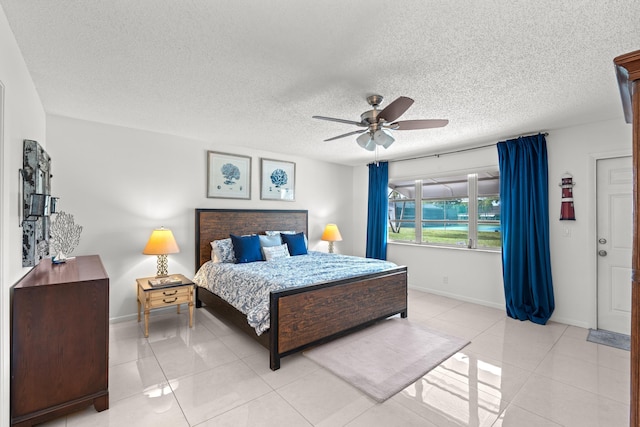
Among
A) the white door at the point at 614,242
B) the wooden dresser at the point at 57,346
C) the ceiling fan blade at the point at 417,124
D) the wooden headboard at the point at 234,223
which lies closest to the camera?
the wooden dresser at the point at 57,346

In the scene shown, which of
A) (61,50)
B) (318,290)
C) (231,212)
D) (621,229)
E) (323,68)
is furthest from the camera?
(231,212)

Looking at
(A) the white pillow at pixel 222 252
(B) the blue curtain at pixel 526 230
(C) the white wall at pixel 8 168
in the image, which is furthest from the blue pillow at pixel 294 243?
(C) the white wall at pixel 8 168

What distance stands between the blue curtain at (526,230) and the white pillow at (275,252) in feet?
10.1

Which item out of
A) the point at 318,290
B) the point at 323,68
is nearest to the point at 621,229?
the point at 318,290

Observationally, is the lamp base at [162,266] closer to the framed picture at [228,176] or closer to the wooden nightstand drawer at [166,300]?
the wooden nightstand drawer at [166,300]

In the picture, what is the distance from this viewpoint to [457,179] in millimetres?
4961

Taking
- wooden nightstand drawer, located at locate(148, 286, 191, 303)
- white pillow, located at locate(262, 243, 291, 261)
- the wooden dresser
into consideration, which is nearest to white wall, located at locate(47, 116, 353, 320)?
wooden nightstand drawer, located at locate(148, 286, 191, 303)

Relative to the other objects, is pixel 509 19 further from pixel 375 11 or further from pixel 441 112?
pixel 441 112

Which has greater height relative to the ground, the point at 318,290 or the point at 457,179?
the point at 457,179

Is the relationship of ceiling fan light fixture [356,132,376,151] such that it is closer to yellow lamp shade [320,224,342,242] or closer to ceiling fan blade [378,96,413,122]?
ceiling fan blade [378,96,413,122]

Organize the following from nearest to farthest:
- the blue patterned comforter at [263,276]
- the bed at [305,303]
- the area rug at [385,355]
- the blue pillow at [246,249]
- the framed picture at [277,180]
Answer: the area rug at [385,355] → the bed at [305,303] → the blue patterned comforter at [263,276] → the blue pillow at [246,249] → the framed picture at [277,180]

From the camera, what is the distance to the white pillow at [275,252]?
4.34m

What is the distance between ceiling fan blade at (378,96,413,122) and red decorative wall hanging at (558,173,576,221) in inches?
104

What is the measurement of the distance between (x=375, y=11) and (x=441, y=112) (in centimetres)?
182
